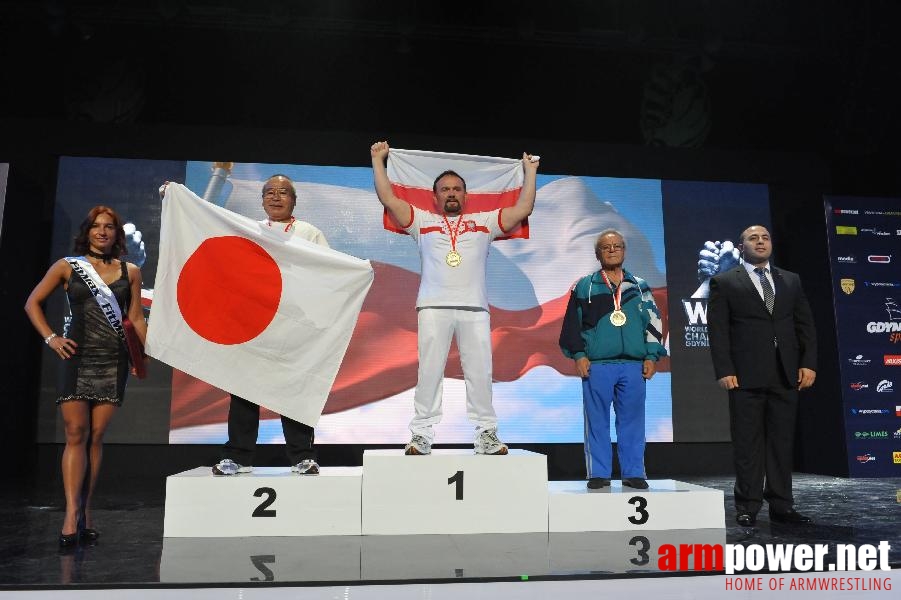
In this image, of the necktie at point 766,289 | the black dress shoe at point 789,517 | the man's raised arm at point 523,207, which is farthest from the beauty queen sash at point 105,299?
the black dress shoe at point 789,517

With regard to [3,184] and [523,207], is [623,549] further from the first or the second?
[3,184]

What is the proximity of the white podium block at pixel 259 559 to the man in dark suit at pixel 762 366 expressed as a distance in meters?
2.13

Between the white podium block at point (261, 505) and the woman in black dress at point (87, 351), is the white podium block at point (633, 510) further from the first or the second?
the woman in black dress at point (87, 351)

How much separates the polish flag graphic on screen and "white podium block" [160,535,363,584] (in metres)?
2.96

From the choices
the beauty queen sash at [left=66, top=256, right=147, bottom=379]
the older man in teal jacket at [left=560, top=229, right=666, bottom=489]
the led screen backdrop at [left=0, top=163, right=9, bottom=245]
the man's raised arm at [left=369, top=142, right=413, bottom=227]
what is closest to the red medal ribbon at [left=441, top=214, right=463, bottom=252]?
the man's raised arm at [left=369, top=142, right=413, bottom=227]

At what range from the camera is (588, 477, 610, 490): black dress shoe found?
139 inches

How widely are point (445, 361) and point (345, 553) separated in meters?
1.03

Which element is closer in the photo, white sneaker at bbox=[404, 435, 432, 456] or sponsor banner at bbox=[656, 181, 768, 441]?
white sneaker at bbox=[404, 435, 432, 456]

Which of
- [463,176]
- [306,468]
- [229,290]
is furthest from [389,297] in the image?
[306,468]

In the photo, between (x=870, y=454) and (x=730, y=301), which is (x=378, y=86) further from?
(x=870, y=454)

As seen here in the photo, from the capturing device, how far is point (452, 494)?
11.0 feet

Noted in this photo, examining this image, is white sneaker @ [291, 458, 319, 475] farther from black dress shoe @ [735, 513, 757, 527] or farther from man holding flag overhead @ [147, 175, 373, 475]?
black dress shoe @ [735, 513, 757, 527]

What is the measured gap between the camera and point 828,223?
661 centimetres

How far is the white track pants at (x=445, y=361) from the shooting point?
3.50m
